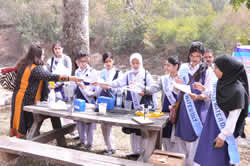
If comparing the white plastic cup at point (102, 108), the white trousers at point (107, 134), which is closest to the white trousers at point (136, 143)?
the white trousers at point (107, 134)

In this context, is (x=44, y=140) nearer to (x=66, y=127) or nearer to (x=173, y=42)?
(x=66, y=127)

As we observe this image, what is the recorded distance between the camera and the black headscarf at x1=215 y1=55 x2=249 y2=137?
235 cm

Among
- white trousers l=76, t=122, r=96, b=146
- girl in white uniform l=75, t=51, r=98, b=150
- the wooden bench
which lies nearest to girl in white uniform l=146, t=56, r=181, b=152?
the wooden bench

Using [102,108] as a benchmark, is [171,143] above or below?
below

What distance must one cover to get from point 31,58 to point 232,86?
291cm

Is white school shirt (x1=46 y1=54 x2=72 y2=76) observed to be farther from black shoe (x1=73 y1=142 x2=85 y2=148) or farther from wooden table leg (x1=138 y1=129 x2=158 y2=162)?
wooden table leg (x1=138 y1=129 x2=158 y2=162)

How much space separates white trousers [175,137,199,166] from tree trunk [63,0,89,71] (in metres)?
3.91

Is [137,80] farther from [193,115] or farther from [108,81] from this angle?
[193,115]

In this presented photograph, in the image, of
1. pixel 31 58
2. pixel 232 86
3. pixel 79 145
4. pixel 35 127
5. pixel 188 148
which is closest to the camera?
pixel 232 86

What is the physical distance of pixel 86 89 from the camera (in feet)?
13.5

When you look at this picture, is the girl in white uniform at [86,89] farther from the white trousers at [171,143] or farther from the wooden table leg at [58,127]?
the white trousers at [171,143]

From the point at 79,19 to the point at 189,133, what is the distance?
4561mm

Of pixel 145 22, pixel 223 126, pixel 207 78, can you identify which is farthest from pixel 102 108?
pixel 145 22

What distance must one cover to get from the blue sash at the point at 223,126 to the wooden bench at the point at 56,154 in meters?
0.91
